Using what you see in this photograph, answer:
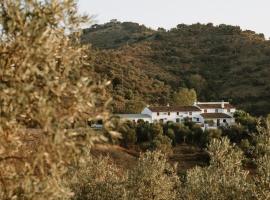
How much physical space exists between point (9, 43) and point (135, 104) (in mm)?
112883

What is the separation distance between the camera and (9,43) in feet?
36.7

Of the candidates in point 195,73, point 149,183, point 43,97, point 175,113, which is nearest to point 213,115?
point 175,113

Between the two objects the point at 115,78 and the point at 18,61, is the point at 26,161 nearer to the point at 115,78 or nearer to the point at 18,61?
the point at 18,61

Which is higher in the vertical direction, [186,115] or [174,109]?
[174,109]

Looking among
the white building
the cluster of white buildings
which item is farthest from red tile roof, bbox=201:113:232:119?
the white building

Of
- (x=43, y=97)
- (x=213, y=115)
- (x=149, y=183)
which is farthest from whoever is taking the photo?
(x=213, y=115)

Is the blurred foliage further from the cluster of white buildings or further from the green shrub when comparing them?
the cluster of white buildings

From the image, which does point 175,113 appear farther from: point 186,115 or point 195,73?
point 195,73

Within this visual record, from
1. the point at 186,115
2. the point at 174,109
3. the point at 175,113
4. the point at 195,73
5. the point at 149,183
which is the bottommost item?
the point at 149,183

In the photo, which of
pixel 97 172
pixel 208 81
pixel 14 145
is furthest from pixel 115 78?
pixel 14 145

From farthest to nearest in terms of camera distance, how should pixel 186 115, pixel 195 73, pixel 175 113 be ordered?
pixel 195 73 < pixel 186 115 < pixel 175 113

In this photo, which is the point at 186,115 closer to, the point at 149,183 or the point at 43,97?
the point at 149,183

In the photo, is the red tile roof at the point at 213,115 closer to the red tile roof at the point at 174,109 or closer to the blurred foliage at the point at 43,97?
the red tile roof at the point at 174,109

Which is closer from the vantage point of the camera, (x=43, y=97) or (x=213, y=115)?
(x=43, y=97)
